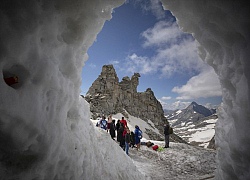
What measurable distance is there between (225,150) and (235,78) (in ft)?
6.74

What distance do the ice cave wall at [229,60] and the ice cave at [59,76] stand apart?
16 mm

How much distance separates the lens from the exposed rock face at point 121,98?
6462 centimetres

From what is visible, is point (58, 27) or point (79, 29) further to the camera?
point (79, 29)

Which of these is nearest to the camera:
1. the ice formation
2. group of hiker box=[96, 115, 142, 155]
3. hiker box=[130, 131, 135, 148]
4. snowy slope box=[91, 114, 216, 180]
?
the ice formation

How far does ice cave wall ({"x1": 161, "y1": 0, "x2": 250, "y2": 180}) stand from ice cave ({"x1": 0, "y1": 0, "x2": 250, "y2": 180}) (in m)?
0.02

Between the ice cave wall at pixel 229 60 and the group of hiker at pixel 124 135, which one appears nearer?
the ice cave wall at pixel 229 60

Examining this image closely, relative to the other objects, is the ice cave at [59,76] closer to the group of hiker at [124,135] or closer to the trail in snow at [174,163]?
the trail in snow at [174,163]

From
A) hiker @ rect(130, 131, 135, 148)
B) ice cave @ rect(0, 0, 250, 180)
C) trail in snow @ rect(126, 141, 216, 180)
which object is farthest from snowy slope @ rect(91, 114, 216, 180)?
ice cave @ rect(0, 0, 250, 180)

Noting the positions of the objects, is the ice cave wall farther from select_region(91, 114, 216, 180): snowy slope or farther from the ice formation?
select_region(91, 114, 216, 180): snowy slope

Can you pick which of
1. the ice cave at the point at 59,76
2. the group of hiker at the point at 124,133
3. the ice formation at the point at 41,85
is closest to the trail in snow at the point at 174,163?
the group of hiker at the point at 124,133

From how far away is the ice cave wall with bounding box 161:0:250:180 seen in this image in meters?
3.11

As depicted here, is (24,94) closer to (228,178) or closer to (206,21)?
(206,21)

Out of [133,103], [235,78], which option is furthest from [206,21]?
[133,103]

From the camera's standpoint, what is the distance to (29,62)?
312 centimetres
